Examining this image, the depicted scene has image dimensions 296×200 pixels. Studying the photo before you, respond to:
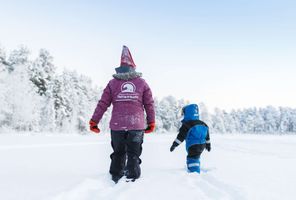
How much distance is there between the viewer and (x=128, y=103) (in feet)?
14.8

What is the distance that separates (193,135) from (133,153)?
5.24 ft

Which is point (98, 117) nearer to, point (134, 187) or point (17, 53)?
point (134, 187)

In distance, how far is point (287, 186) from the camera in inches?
143

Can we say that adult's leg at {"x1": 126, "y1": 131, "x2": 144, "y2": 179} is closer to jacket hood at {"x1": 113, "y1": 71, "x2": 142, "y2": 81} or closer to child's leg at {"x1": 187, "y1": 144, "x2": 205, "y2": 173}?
jacket hood at {"x1": 113, "y1": 71, "x2": 142, "y2": 81}

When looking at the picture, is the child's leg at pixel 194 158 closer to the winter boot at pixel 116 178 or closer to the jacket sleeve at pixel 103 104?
the winter boot at pixel 116 178

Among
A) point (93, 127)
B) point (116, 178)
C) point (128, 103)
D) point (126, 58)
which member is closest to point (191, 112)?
point (128, 103)

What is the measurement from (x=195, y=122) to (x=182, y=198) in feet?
8.91

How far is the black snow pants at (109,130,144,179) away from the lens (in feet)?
14.1

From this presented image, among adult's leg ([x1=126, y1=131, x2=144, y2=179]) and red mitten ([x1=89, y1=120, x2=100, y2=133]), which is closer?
adult's leg ([x1=126, y1=131, x2=144, y2=179])

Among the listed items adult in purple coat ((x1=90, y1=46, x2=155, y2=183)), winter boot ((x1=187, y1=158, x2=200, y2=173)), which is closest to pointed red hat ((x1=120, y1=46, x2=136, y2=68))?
adult in purple coat ((x1=90, y1=46, x2=155, y2=183))

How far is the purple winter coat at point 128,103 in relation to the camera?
443 cm

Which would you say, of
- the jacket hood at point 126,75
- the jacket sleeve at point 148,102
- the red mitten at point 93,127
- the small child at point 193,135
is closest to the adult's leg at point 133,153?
the jacket sleeve at point 148,102

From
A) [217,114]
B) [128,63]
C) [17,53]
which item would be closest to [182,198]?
[128,63]

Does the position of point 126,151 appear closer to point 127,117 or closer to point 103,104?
point 127,117
